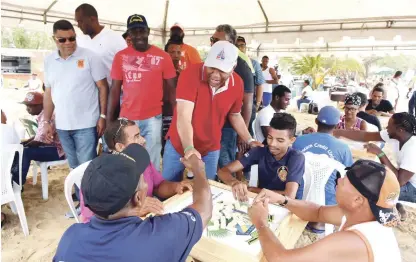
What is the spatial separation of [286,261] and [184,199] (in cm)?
79

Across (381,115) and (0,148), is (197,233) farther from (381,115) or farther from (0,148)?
(381,115)

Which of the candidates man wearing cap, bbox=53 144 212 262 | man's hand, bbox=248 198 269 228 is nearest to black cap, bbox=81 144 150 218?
man wearing cap, bbox=53 144 212 262

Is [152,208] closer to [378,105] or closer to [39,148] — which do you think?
[39,148]

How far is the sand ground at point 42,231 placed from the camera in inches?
112

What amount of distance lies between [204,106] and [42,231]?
2258 mm

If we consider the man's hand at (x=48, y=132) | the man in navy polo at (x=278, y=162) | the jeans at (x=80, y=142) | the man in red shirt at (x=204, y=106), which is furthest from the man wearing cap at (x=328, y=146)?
the man's hand at (x=48, y=132)

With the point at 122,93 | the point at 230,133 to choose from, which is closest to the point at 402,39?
the point at 230,133

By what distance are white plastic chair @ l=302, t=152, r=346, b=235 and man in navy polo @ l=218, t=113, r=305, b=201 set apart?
0.24m

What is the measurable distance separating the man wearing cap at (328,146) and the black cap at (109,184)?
2071mm

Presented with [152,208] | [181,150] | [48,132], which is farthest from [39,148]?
[152,208]

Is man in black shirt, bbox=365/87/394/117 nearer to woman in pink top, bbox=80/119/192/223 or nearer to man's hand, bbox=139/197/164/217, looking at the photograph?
woman in pink top, bbox=80/119/192/223

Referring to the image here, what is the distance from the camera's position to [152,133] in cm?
326

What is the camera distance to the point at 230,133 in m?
3.51

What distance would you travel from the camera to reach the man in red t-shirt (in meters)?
3.04
